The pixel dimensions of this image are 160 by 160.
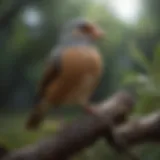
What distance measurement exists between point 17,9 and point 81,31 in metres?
0.20

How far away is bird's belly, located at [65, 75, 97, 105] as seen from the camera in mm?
1255

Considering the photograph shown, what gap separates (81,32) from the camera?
49.7 inches

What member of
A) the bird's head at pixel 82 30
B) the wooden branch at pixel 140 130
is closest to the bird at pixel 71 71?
the bird's head at pixel 82 30

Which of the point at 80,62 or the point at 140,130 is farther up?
the point at 80,62

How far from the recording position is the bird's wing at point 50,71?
4.13ft

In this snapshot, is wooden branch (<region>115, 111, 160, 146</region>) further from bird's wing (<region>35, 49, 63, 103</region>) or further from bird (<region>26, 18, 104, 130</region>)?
bird's wing (<region>35, 49, 63, 103</region>)

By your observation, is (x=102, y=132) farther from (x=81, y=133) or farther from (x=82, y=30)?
(x=82, y=30)

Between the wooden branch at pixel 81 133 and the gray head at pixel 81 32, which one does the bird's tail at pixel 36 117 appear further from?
the gray head at pixel 81 32

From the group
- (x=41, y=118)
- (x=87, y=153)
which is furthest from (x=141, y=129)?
(x=41, y=118)

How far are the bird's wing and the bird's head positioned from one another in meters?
0.06

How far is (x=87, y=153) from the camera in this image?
126 centimetres

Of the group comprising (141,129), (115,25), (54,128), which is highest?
(115,25)

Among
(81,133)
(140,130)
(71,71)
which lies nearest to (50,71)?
(71,71)

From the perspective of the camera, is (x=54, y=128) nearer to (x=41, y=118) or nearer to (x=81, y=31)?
(x=41, y=118)
